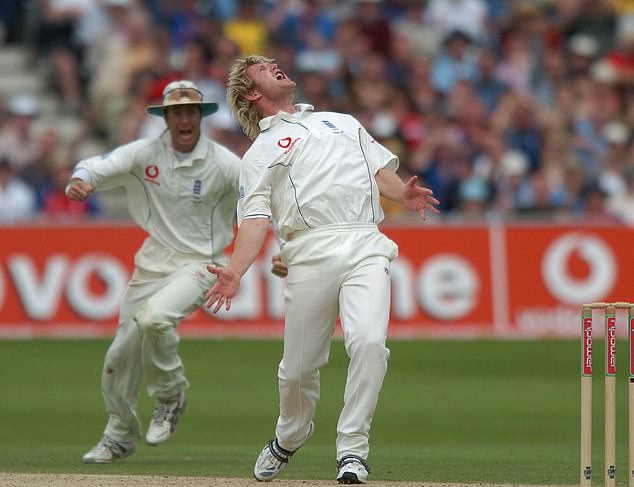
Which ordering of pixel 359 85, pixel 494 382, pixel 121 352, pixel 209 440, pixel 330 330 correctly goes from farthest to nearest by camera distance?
pixel 359 85, pixel 494 382, pixel 209 440, pixel 121 352, pixel 330 330

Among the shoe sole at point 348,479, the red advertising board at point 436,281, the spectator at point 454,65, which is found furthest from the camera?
the spectator at point 454,65

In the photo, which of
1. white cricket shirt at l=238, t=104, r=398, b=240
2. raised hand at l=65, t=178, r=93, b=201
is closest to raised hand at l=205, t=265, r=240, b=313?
white cricket shirt at l=238, t=104, r=398, b=240

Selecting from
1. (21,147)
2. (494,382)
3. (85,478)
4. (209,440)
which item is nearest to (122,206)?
(21,147)

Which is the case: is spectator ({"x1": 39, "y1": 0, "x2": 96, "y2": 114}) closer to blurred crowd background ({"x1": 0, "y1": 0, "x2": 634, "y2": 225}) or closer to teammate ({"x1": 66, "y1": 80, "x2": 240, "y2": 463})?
blurred crowd background ({"x1": 0, "y1": 0, "x2": 634, "y2": 225})

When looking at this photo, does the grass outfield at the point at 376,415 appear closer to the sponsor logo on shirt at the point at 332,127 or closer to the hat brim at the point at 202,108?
the sponsor logo on shirt at the point at 332,127

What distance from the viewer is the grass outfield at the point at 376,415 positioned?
9375mm

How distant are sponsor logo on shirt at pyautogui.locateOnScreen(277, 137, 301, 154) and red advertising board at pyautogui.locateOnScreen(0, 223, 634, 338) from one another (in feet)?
28.0

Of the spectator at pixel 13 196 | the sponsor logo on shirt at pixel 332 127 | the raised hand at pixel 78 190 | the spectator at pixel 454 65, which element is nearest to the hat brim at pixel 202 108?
the raised hand at pixel 78 190

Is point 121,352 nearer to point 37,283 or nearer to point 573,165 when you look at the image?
point 37,283

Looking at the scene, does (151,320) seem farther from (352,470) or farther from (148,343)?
(352,470)

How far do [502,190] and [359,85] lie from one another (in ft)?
7.52

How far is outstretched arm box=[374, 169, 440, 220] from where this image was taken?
7906 mm

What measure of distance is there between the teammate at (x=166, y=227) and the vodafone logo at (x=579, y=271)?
7575mm

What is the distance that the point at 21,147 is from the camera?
1781cm
